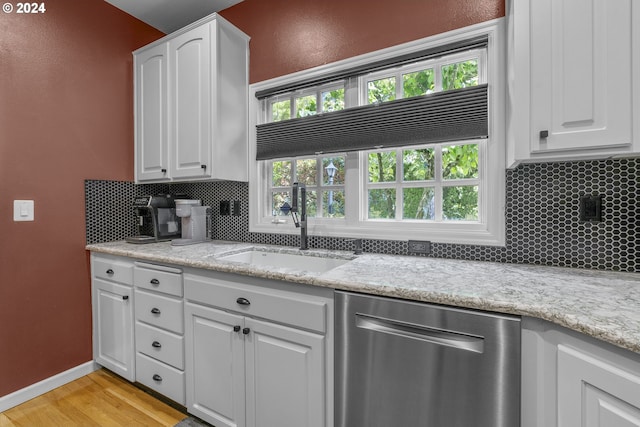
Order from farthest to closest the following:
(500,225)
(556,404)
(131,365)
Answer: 1. (131,365)
2. (500,225)
3. (556,404)

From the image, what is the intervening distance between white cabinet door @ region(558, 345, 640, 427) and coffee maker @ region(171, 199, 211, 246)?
220 centimetres

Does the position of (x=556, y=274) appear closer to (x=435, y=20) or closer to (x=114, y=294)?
(x=435, y=20)

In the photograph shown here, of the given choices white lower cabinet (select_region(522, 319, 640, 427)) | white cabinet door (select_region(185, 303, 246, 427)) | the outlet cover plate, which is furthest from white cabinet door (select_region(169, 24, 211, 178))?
white lower cabinet (select_region(522, 319, 640, 427))

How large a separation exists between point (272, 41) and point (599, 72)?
1960 mm

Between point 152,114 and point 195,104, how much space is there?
0.52 metres

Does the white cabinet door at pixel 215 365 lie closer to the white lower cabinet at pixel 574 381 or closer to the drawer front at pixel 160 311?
the drawer front at pixel 160 311

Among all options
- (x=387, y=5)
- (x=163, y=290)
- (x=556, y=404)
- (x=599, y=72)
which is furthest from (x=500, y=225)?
(x=163, y=290)

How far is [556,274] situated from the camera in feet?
4.16

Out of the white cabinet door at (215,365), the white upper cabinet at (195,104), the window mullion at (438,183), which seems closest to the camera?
the white cabinet door at (215,365)

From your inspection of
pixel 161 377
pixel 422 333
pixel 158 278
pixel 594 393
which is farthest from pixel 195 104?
pixel 594 393

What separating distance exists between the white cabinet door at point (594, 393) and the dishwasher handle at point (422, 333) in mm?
220

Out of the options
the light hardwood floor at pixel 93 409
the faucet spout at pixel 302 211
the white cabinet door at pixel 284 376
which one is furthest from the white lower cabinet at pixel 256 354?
the faucet spout at pixel 302 211

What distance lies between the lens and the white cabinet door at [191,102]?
209 cm

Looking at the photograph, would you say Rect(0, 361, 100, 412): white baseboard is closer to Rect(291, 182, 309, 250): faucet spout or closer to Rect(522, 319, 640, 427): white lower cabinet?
Rect(291, 182, 309, 250): faucet spout
